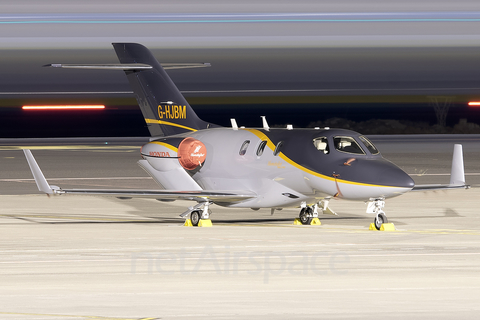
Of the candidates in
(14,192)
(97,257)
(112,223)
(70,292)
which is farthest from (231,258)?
(14,192)

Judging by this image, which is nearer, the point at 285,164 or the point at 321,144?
the point at 321,144

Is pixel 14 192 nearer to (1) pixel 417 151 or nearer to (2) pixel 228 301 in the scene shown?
(2) pixel 228 301

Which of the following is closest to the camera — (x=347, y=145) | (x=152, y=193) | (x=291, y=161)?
(x=347, y=145)

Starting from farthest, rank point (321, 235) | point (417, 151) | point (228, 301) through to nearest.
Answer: point (417, 151) < point (321, 235) < point (228, 301)

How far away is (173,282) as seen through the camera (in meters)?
14.3

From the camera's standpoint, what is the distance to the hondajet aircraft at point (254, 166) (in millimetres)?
21688

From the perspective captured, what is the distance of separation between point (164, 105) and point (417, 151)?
142 ft

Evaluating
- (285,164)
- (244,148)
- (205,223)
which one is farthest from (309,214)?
(205,223)

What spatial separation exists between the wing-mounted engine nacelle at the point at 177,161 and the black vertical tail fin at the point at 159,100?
1.98 metres

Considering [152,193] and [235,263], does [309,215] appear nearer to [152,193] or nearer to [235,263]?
[152,193]

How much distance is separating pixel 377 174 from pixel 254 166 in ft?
13.8

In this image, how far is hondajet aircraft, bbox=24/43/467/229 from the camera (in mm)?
21688

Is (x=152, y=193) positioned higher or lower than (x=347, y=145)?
lower

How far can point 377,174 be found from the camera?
2106cm
